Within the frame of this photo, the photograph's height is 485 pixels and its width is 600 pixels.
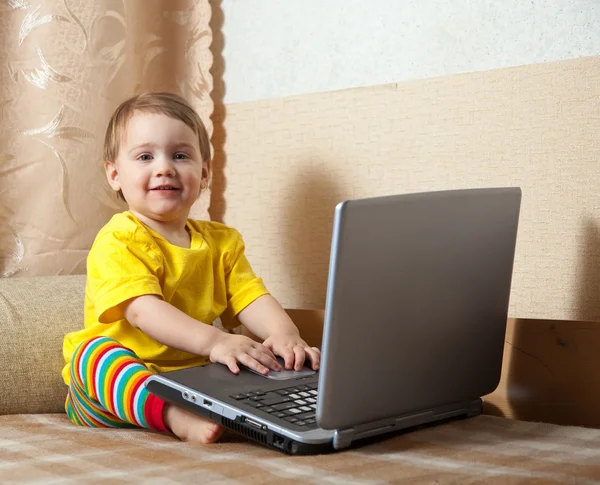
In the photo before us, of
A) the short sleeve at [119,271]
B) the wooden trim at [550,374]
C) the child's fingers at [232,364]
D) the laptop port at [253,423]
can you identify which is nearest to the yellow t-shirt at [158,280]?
the short sleeve at [119,271]

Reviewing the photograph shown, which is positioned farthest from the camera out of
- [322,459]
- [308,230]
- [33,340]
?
[308,230]

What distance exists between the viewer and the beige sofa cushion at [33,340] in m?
1.09

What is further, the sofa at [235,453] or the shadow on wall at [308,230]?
the shadow on wall at [308,230]

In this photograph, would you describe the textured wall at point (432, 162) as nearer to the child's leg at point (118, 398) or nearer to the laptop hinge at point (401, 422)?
the laptop hinge at point (401, 422)

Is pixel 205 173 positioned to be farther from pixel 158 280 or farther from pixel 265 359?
pixel 265 359

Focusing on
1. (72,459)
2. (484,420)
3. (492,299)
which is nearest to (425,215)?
(492,299)

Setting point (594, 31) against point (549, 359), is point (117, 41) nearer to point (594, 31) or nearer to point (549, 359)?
point (594, 31)

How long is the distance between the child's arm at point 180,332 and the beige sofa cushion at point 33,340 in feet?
0.53

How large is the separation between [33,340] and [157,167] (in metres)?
0.31

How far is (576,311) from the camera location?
1077 mm

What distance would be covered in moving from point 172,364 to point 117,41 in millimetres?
602

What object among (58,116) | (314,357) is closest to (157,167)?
(58,116)

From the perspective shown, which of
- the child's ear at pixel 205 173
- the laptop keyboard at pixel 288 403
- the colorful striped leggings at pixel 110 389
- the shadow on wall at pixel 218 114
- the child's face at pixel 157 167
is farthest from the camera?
the shadow on wall at pixel 218 114

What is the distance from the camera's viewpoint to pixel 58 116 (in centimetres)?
131
